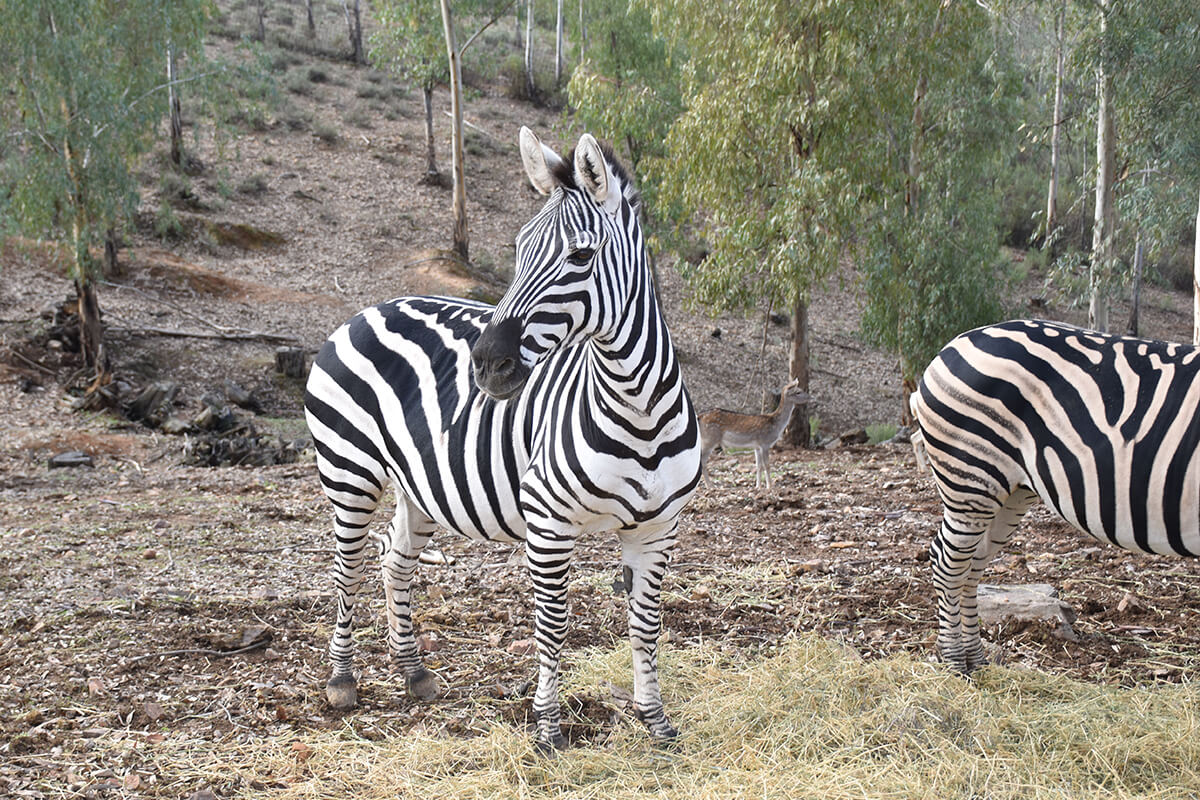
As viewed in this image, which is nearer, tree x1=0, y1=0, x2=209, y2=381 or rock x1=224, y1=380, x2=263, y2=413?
tree x1=0, y1=0, x2=209, y2=381

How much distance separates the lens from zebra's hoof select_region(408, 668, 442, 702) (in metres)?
4.74

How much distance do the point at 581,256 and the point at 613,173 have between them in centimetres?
45

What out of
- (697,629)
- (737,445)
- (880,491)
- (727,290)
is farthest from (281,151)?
(697,629)

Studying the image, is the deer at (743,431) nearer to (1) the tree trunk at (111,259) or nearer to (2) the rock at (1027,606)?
(2) the rock at (1027,606)

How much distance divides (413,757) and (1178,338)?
28.8m

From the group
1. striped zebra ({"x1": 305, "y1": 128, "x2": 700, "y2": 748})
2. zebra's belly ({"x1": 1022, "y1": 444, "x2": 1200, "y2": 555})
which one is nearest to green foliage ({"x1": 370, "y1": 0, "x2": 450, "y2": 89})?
striped zebra ({"x1": 305, "y1": 128, "x2": 700, "y2": 748})

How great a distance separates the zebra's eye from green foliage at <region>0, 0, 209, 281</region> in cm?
1299

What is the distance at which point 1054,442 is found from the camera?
431 cm

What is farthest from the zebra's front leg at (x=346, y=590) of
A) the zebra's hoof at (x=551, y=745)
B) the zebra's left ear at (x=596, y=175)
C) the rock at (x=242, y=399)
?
the rock at (x=242, y=399)

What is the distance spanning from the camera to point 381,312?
4.85 metres

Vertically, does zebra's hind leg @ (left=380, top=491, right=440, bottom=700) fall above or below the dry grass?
above

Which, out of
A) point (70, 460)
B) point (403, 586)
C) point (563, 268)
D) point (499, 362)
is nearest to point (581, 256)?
point (563, 268)

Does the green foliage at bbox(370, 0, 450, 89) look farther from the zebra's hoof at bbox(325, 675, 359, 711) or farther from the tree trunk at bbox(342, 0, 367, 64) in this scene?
the zebra's hoof at bbox(325, 675, 359, 711)

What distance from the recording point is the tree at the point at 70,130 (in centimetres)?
1355
